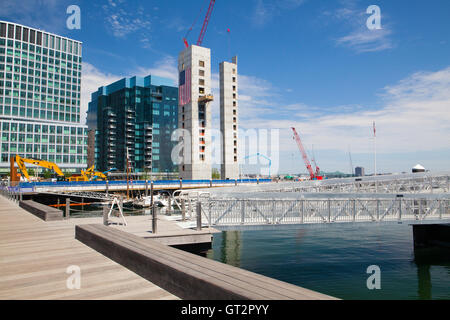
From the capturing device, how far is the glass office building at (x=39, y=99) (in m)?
124

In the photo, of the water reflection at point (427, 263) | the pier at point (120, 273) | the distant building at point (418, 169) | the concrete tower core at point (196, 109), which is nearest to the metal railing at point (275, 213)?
the water reflection at point (427, 263)

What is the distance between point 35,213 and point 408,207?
26.6 metres

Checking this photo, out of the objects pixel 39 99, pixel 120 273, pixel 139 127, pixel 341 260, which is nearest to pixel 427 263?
pixel 341 260

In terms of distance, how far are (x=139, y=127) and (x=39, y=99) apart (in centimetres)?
5818

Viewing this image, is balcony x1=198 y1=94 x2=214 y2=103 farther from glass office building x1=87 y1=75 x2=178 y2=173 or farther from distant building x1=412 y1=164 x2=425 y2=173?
glass office building x1=87 y1=75 x2=178 y2=173

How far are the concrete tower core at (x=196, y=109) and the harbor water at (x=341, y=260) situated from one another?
55.8 metres

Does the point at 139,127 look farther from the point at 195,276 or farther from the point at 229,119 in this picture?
the point at 195,276

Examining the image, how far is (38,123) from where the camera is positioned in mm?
126688

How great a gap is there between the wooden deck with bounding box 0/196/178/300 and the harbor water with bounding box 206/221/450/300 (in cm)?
987

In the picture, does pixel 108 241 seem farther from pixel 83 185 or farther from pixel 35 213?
pixel 83 185

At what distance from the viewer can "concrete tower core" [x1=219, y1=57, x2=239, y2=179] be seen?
3858 inches

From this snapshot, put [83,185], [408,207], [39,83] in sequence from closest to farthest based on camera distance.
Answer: [408,207], [83,185], [39,83]

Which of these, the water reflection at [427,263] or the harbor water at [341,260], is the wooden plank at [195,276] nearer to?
the harbor water at [341,260]
